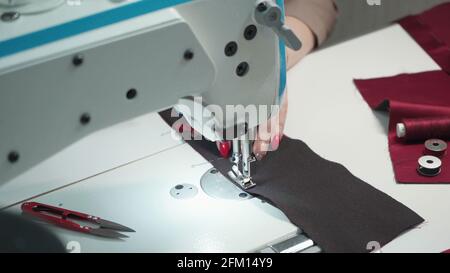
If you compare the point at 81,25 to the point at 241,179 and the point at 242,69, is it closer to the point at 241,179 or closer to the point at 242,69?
the point at 242,69

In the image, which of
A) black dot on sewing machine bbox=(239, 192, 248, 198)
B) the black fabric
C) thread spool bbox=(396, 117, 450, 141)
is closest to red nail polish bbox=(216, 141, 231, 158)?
the black fabric

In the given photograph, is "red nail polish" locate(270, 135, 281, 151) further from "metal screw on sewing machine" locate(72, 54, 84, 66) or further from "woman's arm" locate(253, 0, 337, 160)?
"metal screw on sewing machine" locate(72, 54, 84, 66)

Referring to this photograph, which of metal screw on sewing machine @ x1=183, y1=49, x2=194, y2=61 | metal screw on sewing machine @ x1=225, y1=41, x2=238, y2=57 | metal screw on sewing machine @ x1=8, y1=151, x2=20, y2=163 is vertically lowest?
metal screw on sewing machine @ x1=8, y1=151, x2=20, y2=163

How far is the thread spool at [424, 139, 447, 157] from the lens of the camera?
138cm

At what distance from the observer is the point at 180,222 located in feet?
4.04

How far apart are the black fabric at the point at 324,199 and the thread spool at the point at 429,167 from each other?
4.3 inches

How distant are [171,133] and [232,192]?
0.88 ft

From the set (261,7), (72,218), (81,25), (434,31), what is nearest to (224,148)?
(72,218)

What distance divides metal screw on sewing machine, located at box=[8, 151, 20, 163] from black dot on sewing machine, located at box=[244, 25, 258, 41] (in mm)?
374

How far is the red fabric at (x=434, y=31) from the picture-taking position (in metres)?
1.77

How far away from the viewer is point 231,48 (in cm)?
103

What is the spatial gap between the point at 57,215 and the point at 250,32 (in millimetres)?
509

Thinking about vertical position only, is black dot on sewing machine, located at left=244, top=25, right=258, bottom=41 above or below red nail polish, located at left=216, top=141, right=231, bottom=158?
above

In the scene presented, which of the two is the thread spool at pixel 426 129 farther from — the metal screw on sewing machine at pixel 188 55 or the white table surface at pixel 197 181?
the metal screw on sewing machine at pixel 188 55
